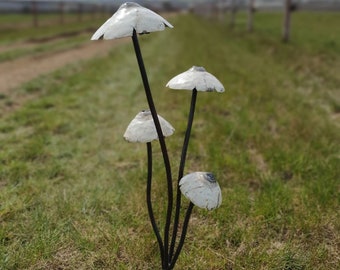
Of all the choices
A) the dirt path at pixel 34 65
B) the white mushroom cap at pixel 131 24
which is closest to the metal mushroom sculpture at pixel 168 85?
the white mushroom cap at pixel 131 24

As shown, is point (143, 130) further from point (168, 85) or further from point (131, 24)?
point (131, 24)

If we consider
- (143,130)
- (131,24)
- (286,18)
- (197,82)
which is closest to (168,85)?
(197,82)

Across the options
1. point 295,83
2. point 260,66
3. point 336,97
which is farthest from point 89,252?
point 260,66

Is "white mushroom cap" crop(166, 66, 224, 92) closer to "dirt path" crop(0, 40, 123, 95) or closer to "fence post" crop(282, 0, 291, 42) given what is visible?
"dirt path" crop(0, 40, 123, 95)

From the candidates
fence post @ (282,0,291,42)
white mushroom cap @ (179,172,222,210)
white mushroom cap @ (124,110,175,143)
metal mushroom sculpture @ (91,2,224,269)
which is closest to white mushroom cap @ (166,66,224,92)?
metal mushroom sculpture @ (91,2,224,269)

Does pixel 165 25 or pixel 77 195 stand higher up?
pixel 165 25

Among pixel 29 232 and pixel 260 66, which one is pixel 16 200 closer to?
pixel 29 232

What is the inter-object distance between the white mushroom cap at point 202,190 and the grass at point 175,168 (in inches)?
26.2

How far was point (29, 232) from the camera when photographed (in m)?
2.62

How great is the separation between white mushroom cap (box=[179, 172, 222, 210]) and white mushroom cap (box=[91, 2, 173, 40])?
0.71 m

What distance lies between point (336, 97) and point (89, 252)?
518 cm

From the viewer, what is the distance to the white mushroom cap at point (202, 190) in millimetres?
1794

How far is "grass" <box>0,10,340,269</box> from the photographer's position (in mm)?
2422

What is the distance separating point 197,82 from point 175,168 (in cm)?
194
